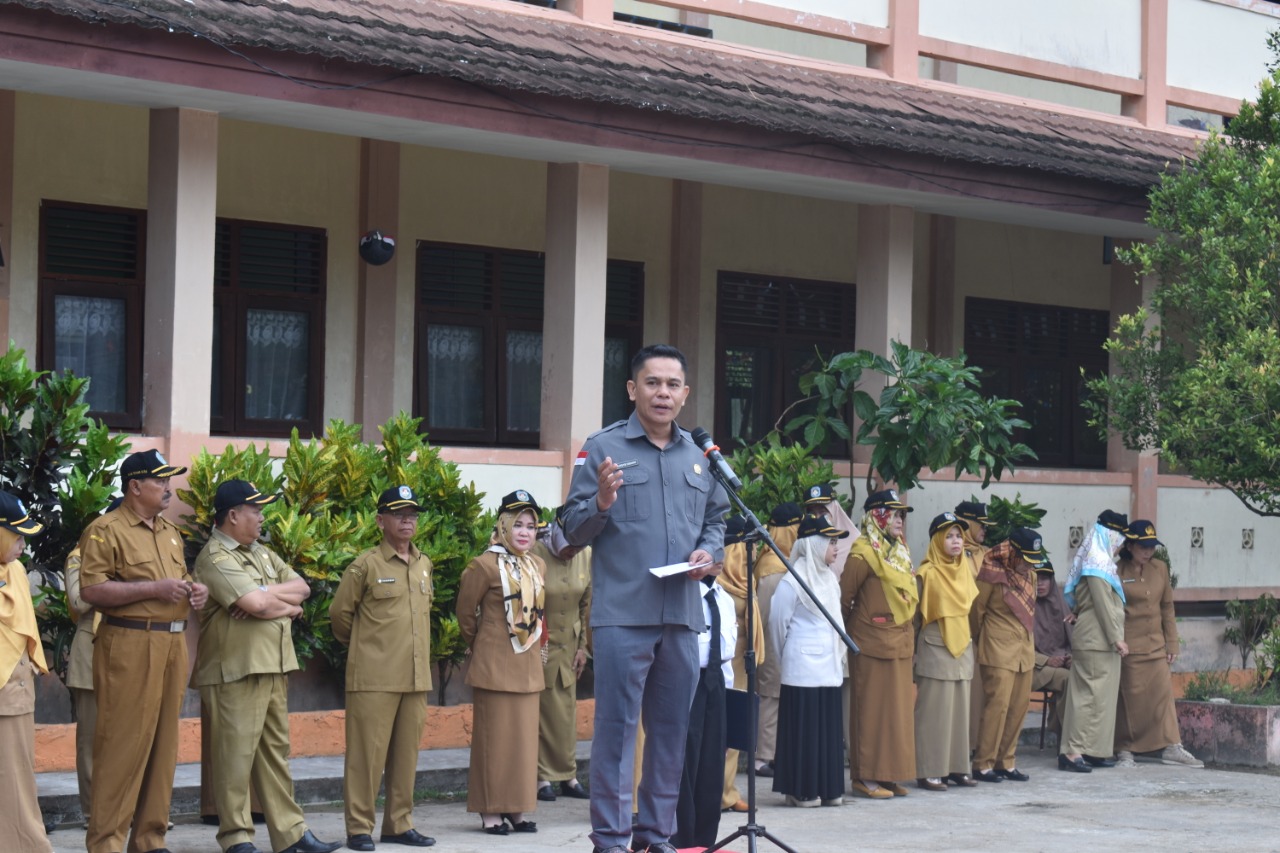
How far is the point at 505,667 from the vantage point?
10398 mm

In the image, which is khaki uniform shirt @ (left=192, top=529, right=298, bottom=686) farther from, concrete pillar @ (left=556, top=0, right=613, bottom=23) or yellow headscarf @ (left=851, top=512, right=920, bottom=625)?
concrete pillar @ (left=556, top=0, right=613, bottom=23)

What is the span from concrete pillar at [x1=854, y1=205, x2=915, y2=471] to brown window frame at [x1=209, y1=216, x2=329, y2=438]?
3982 millimetres

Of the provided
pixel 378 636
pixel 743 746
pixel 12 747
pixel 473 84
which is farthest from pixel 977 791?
pixel 12 747

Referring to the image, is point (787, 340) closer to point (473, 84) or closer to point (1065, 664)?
point (1065, 664)

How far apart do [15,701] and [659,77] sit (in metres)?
6.27

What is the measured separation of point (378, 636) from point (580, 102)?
3.92 meters

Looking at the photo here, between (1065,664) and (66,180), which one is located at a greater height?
(66,180)

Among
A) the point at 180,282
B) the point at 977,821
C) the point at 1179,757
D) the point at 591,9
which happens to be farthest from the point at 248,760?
the point at 1179,757

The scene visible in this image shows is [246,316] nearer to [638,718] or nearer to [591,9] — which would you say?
[591,9]

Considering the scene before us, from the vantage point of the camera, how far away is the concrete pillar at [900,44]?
14633 mm

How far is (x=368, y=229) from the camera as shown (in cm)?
1408

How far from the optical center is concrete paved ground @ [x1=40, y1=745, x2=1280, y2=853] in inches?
392

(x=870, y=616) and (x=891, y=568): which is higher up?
(x=891, y=568)

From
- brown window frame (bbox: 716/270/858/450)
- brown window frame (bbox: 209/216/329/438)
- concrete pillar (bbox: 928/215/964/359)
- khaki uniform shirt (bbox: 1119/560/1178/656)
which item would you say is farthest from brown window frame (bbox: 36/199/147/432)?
concrete pillar (bbox: 928/215/964/359)
